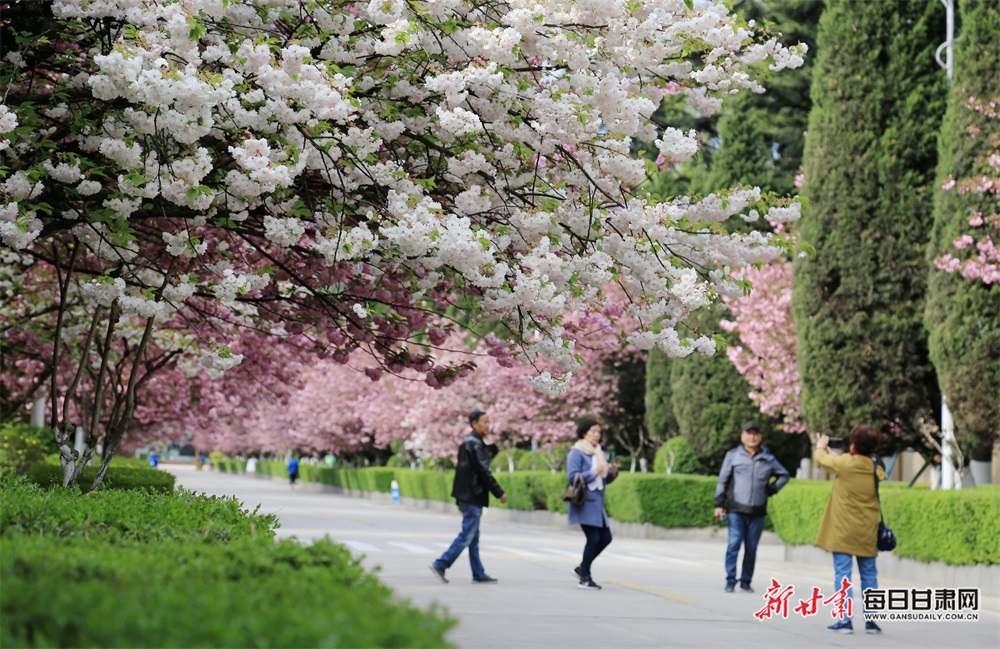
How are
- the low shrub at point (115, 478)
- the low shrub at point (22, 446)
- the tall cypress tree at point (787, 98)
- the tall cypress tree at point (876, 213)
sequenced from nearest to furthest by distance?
the low shrub at point (115, 478) → the low shrub at point (22, 446) → the tall cypress tree at point (876, 213) → the tall cypress tree at point (787, 98)

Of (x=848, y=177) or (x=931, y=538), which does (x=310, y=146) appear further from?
(x=848, y=177)

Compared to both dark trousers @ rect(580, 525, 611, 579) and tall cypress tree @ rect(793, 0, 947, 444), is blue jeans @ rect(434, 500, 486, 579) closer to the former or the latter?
dark trousers @ rect(580, 525, 611, 579)

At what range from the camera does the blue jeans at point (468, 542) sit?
14.8 m

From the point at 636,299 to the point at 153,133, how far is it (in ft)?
12.8

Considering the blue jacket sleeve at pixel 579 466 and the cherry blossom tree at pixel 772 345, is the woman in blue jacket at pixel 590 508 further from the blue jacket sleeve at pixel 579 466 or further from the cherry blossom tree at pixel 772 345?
the cherry blossom tree at pixel 772 345

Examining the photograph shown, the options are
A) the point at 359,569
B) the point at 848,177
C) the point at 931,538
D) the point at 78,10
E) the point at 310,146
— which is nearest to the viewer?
the point at 359,569

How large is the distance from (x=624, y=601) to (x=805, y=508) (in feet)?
25.0

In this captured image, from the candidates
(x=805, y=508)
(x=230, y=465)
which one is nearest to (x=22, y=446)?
(x=805, y=508)

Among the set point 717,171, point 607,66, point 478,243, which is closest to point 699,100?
point 607,66

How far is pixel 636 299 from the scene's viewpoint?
10.5 m

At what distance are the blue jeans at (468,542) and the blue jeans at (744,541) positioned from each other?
2.59 m

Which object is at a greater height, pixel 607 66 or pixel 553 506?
pixel 607 66

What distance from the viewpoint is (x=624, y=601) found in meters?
13.5

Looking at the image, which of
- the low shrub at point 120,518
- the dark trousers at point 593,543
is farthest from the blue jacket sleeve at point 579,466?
the low shrub at point 120,518
